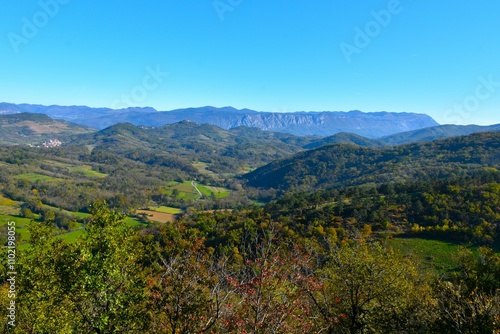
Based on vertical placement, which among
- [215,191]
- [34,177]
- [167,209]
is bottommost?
[215,191]

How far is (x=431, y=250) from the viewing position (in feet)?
183

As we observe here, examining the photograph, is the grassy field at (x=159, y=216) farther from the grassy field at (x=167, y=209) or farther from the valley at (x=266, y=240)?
the grassy field at (x=167, y=209)

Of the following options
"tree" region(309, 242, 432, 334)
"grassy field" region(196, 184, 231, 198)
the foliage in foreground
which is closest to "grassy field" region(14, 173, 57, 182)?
"grassy field" region(196, 184, 231, 198)

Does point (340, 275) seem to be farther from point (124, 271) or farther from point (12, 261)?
point (12, 261)

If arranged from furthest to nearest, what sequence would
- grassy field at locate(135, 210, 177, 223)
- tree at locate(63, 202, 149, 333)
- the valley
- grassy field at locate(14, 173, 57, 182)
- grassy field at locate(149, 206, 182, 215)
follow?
1. grassy field at locate(14, 173, 57, 182)
2. grassy field at locate(149, 206, 182, 215)
3. grassy field at locate(135, 210, 177, 223)
4. the valley
5. tree at locate(63, 202, 149, 333)

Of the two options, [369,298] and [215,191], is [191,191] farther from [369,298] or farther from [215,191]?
[369,298]

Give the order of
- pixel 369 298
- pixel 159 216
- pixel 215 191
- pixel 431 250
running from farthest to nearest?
1. pixel 215 191
2. pixel 159 216
3. pixel 431 250
4. pixel 369 298

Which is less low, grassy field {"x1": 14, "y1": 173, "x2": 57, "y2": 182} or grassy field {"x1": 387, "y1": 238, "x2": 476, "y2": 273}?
grassy field {"x1": 387, "y1": 238, "x2": 476, "y2": 273}

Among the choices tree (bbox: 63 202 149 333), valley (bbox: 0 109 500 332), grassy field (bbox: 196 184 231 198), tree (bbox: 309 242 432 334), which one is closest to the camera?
tree (bbox: 63 202 149 333)

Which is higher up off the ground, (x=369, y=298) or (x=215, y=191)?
(x=369, y=298)

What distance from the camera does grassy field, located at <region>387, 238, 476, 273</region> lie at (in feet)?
165

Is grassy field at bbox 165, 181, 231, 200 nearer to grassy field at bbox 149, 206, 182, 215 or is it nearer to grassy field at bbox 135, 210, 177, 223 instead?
grassy field at bbox 149, 206, 182, 215

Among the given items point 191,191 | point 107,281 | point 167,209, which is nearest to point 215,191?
point 191,191

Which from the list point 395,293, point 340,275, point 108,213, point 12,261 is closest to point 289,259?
point 340,275
